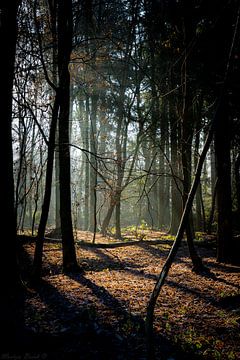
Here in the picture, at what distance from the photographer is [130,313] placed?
4.88m

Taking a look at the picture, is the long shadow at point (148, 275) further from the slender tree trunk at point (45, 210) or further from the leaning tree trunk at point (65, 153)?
the slender tree trunk at point (45, 210)

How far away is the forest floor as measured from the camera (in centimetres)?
382

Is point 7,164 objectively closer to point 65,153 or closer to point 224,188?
point 65,153

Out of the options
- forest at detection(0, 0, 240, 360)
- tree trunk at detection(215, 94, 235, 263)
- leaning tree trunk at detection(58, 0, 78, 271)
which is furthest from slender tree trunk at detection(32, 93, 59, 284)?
tree trunk at detection(215, 94, 235, 263)

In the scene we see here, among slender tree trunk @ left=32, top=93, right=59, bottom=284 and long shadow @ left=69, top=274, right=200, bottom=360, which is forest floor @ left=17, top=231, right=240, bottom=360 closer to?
long shadow @ left=69, top=274, right=200, bottom=360

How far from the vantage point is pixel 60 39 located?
6.93 m

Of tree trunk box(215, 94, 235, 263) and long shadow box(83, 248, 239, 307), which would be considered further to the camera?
tree trunk box(215, 94, 235, 263)

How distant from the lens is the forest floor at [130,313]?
3.82 m

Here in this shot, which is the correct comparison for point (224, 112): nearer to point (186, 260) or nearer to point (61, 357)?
point (186, 260)

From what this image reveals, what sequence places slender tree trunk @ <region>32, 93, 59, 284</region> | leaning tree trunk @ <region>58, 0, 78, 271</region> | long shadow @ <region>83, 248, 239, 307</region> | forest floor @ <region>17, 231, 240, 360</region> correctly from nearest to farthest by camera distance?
forest floor @ <region>17, 231, 240, 360</region>, long shadow @ <region>83, 248, 239, 307</region>, slender tree trunk @ <region>32, 93, 59, 284</region>, leaning tree trunk @ <region>58, 0, 78, 271</region>

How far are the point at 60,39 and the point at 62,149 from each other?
2.72m

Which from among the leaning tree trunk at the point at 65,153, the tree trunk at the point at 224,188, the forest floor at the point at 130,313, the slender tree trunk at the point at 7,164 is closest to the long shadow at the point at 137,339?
the forest floor at the point at 130,313

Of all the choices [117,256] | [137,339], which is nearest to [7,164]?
[137,339]

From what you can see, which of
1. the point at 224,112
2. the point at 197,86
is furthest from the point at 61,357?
the point at 197,86
